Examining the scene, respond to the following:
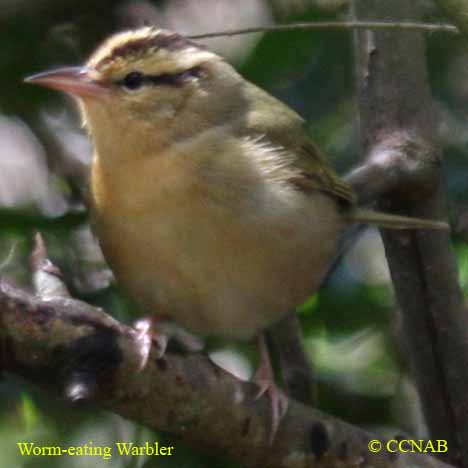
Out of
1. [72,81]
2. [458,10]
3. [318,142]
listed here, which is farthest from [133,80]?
[458,10]

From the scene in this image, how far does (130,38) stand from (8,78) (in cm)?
61

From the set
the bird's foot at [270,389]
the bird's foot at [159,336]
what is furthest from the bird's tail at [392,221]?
the bird's foot at [159,336]

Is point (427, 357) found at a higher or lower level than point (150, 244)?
lower

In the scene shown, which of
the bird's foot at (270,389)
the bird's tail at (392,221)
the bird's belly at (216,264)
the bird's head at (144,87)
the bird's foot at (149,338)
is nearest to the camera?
the bird's foot at (149,338)

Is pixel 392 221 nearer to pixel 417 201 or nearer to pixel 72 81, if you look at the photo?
pixel 417 201

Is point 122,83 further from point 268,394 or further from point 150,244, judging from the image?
point 268,394

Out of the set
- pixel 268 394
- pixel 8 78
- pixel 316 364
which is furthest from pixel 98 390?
pixel 8 78

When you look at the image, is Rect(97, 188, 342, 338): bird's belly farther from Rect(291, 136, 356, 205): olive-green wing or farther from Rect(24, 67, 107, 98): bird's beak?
Rect(24, 67, 107, 98): bird's beak

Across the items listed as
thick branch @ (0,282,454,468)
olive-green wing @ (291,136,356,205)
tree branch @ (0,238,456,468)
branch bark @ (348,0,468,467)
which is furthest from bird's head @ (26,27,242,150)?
thick branch @ (0,282,454,468)

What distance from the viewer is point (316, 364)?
3.75 meters

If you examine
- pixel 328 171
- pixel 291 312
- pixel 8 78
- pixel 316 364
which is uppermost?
pixel 8 78

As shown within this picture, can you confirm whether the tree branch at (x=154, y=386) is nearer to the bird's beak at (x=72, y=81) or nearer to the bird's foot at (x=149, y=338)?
the bird's foot at (x=149, y=338)

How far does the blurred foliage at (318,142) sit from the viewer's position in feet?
11.4

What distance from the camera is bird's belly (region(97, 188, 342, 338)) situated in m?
3.23
